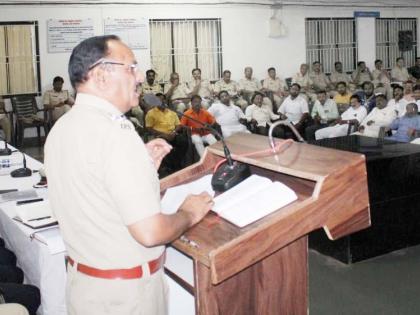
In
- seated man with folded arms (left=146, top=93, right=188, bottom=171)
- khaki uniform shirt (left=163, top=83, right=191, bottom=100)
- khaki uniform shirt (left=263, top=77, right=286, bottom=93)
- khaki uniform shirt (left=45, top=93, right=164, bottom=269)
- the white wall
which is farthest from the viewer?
khaki uniform shirt (left=263, top=77, right=286, bottom=93)

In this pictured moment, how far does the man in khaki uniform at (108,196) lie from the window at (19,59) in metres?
8.31

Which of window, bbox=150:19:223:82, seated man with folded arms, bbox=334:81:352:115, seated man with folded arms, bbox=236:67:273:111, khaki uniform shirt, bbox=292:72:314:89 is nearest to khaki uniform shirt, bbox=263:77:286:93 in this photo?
seated man with folded arms, bbox=236:67:273:111

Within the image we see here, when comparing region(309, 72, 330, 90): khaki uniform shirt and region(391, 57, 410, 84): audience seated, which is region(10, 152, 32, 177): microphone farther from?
region(391, 57, 410, 84): audience seated

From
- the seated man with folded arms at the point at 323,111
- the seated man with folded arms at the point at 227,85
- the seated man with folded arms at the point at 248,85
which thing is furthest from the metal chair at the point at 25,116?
the seated man with folded arms at the point at 323,111

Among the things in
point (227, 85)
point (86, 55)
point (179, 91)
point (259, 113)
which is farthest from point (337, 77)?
point (86, 55)

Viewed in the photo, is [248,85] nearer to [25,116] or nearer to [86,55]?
[25,116]

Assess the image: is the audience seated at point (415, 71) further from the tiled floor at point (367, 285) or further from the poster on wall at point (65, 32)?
the tiled floor at point (367, 285)

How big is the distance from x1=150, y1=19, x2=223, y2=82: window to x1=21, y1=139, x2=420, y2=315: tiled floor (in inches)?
286

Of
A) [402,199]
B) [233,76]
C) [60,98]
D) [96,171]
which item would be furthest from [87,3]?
[96,171]

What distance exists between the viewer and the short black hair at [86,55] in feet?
4.63

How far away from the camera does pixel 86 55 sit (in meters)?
1.41

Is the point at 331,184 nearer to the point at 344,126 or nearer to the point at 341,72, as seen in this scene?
the point at 344,126

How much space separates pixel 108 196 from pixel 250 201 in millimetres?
446

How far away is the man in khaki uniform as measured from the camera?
133 cm
